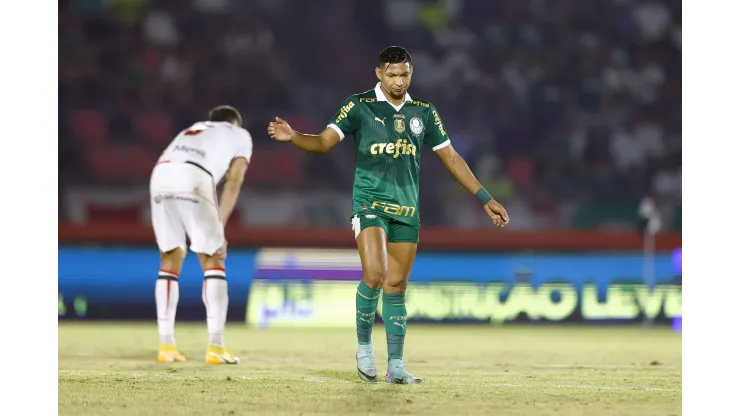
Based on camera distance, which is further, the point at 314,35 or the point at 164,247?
the point at 314,35

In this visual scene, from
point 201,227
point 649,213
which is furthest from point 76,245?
Result: point 649,213

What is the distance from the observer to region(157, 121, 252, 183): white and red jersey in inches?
330

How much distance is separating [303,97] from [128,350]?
9.57 meters

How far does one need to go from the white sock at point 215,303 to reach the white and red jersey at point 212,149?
2.69 ft

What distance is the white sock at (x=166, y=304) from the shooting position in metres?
8.27

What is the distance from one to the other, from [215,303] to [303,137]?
2.23 meters

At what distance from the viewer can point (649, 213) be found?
14430mm

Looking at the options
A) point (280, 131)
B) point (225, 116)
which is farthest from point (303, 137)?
point (225, 116)

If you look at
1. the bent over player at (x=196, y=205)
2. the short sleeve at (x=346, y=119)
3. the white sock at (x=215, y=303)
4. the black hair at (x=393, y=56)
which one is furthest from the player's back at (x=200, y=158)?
the black hair at (x=393, y=56)

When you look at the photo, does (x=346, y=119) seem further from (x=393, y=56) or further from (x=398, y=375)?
(x=398, y=375)

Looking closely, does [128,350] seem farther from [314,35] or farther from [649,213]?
[314,35]

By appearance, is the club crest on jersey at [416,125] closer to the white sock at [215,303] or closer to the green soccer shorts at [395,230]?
the green soccer shorts at [395,230]

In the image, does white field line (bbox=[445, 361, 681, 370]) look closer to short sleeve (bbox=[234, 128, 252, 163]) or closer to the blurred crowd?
short sleeve (bbox=[234, 128, 252, 163])
